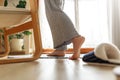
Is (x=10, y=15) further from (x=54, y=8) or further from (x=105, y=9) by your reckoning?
(x=105, y=9)

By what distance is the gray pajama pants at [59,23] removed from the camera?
172 cm

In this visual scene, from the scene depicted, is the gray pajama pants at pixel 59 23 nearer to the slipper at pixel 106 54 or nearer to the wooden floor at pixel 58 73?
the slipper at pixel 106 54

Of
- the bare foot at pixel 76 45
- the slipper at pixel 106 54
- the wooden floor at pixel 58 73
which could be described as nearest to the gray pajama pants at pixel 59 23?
the bare foot at pixel 76 45

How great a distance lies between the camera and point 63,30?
1745 millimetres

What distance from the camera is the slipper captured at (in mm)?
1285

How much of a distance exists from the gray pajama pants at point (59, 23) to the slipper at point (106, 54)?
399 millimetres

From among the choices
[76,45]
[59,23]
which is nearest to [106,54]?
[76,45]

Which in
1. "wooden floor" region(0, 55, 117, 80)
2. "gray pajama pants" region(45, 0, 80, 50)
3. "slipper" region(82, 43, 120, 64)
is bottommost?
"wooden floor" region(0, 55, 117, 80)

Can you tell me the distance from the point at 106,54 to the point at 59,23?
0.55 m

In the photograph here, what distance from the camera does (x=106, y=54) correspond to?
1.32 m

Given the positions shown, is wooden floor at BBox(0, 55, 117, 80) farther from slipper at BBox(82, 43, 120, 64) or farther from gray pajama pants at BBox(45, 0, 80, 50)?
gray pajama pants at BBox(45, 0, 80, 50)

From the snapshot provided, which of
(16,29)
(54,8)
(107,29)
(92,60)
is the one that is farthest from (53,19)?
(107,29)

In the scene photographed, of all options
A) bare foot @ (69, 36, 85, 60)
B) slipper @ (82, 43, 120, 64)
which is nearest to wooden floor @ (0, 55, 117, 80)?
slipper @ (82, 43, 120, 64)

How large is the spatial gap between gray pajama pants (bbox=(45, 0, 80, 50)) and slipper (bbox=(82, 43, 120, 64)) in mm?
399
